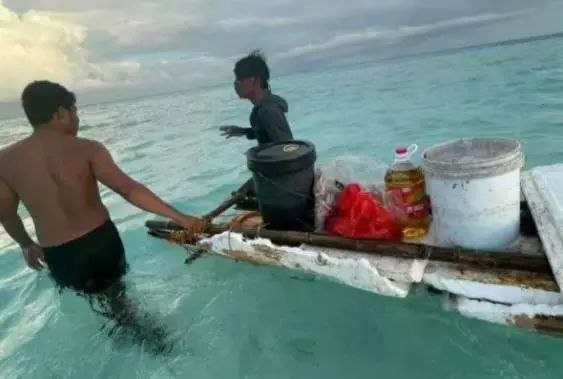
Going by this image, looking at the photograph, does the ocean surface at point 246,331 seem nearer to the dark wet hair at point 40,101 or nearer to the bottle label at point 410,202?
the bottle label at point 410,202

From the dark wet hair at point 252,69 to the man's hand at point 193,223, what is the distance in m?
1.73

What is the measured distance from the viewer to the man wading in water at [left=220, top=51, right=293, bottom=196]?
4.62 m

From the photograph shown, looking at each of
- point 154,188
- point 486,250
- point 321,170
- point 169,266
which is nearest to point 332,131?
point 154,188

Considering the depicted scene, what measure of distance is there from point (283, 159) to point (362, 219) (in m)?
0.75

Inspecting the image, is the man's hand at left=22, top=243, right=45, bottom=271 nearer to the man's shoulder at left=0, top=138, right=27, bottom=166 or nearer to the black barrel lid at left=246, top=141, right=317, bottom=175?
the man's shoulder at left=0, top=138, right=27, bottom=166

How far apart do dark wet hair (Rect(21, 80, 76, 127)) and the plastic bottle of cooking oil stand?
2.72 metres

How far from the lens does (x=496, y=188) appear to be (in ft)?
8.91

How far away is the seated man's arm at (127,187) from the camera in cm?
367

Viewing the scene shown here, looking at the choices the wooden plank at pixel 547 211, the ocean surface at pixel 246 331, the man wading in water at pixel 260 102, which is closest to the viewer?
the wooden plank at pixel 547 211

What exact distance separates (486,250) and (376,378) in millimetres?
1201

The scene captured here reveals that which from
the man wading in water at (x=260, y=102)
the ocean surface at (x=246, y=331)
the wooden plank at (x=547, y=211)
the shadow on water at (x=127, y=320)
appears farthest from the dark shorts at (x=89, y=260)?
the wooden plank at (x=547, y=211)

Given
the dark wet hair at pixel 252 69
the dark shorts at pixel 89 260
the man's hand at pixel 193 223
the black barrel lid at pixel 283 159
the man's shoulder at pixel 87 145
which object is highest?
the dark wet hair at pixel 252 69

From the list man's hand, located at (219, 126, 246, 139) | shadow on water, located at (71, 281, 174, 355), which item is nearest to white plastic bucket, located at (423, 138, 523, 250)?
shadow on water, located at (71, 281, 174, 355)

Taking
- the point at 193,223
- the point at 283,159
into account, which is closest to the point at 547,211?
the point at 283,159
